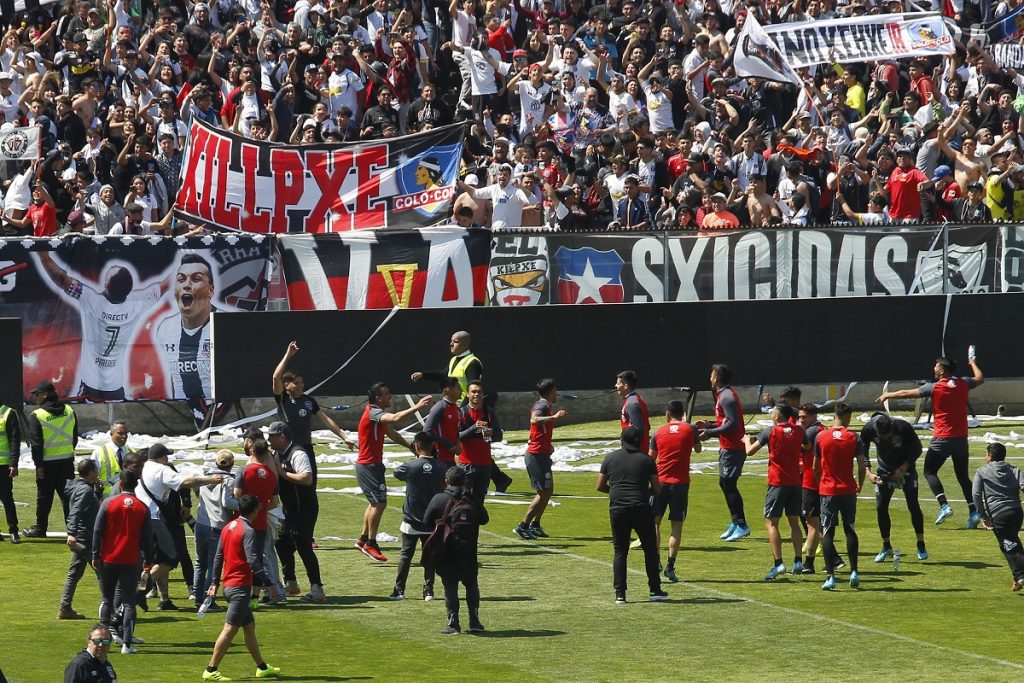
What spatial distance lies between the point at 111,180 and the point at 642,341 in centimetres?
997

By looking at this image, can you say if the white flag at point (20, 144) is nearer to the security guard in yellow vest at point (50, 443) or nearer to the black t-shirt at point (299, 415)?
the security guard in yellow vest at point (50, 443)

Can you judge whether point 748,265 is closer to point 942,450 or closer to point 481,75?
point 481,75

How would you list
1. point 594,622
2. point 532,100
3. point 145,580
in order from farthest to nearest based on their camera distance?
point 532,100 < point 145,580 < point 594,622

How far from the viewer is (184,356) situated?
28.5 m

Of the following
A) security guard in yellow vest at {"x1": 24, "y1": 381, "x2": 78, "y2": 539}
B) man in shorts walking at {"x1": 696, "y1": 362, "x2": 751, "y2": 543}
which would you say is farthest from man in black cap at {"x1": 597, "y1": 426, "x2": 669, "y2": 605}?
security guard in yellow vest at {"x1": 24, "y1": 381, "x2": 78, "y2": 539}

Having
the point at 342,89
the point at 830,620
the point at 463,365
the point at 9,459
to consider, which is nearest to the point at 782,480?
the point at 830,620

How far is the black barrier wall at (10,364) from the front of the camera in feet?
88.6

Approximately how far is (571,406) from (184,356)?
267 inches

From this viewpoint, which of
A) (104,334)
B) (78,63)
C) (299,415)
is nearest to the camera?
(299,415)

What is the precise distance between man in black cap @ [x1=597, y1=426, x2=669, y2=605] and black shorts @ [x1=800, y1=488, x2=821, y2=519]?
1.97 metres

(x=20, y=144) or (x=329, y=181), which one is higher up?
(x=20, y=144)

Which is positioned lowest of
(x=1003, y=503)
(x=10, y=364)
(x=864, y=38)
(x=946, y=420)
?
(x=1003, y=503)

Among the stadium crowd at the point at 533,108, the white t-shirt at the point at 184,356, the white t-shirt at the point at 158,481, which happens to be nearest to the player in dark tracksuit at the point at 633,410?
the white t-shirt at the point at 158,481

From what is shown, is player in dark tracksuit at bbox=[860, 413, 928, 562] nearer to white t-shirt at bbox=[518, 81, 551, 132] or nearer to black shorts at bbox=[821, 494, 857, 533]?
black shorts at bbox=[821, 494, 857, 533]
